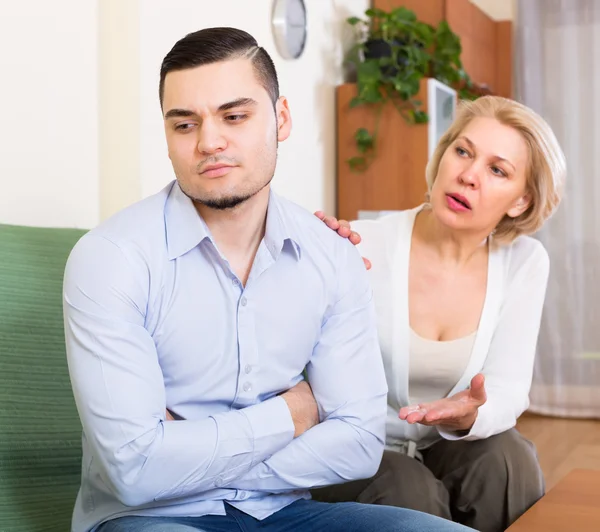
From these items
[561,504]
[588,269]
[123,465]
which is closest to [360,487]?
[561,504]

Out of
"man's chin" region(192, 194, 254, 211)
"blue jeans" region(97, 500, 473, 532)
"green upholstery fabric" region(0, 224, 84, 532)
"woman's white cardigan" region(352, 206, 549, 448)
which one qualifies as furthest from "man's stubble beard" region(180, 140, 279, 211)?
"woman's white cardigan" region(352, 206, 549, 448)

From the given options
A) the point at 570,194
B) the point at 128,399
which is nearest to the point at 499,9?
the point at 570,194

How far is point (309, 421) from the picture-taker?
5.20 feet

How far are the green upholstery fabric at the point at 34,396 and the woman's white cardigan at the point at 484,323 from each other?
0.69 metres

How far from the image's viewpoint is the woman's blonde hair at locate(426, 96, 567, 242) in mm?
2029

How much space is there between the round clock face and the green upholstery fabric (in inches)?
76.0

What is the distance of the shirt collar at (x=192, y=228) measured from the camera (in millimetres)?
1474

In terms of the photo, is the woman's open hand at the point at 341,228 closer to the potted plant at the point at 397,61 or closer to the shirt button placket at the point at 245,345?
the shirt button placket at the point at 245,345

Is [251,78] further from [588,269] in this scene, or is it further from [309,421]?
[588,269]

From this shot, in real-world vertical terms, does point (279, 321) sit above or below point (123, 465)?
above

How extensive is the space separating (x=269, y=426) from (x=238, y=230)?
34cm

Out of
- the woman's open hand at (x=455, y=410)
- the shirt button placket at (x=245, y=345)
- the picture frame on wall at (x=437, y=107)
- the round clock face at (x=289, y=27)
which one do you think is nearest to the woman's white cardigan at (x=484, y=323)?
the woman's open hand at (x=455, y=410)

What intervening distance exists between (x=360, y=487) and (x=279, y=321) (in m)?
0.46

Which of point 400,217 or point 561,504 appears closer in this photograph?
point 561,504
